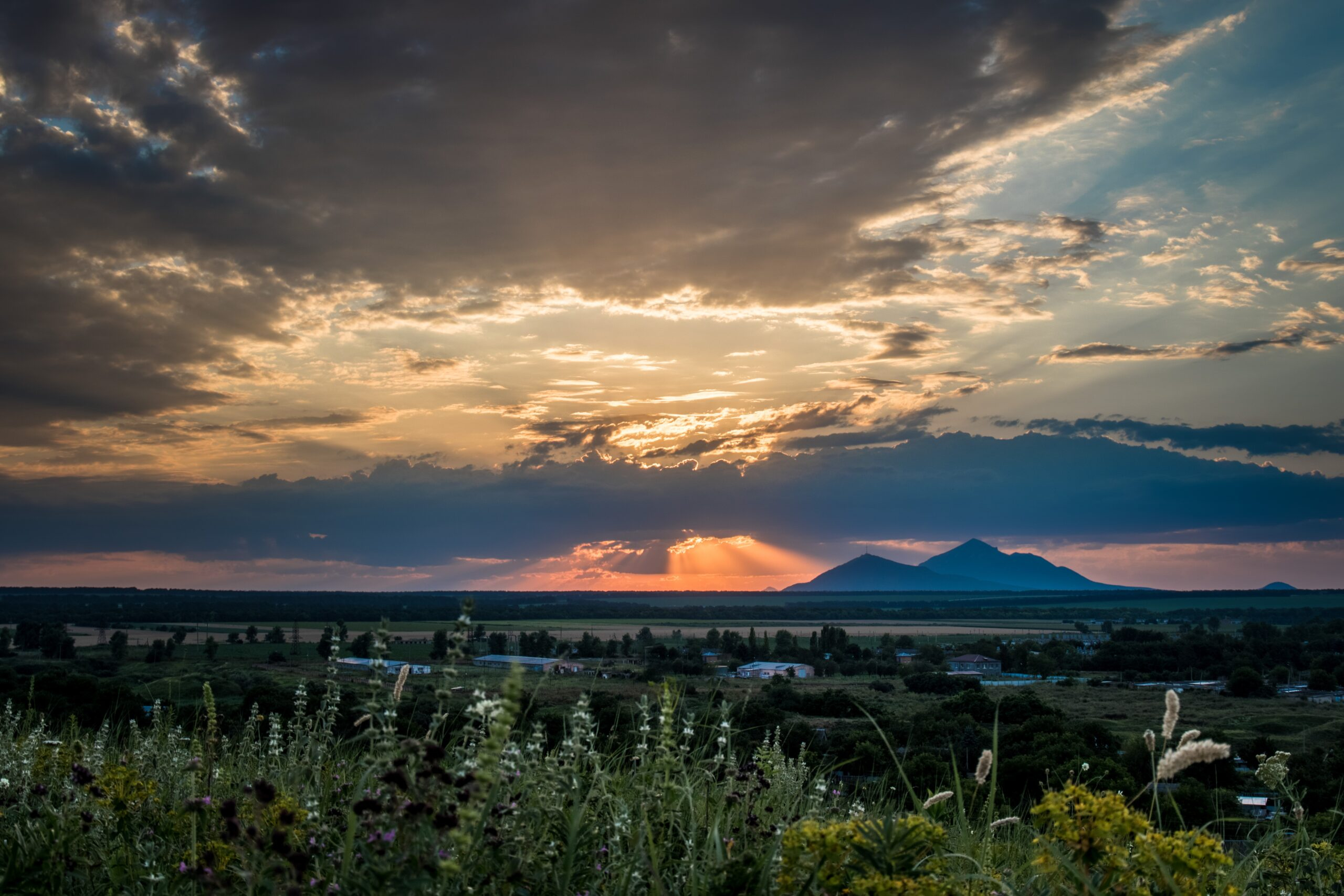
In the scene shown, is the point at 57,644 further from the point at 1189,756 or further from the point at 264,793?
the point at 1189,756

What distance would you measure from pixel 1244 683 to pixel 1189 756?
122730mm

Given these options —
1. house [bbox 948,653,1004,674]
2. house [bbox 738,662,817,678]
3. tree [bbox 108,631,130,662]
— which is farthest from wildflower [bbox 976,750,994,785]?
house [bbox 948,653,1004,674]

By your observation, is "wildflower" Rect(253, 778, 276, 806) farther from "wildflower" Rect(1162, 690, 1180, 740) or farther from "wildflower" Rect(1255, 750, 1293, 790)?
"wildflower" Rect(1255, 750, 1293, 790)

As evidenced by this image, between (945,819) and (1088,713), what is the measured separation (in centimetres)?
8031

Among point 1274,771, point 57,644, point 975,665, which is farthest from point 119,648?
point 975,665

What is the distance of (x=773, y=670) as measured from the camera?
121m

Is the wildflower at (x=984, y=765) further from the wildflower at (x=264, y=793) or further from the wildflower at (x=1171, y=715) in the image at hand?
the wildflower at (x=264, y=793)

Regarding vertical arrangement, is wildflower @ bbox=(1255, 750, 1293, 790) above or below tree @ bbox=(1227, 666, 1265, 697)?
above

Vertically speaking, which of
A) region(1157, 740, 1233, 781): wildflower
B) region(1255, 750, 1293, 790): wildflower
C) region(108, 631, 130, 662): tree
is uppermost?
region(1157, 740, 1233, 781): wildflower

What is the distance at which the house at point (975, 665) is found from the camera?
144 meters

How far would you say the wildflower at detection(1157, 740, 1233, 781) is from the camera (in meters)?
3.26

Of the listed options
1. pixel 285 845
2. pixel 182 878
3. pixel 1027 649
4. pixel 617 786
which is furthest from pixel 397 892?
pixel 1027 649

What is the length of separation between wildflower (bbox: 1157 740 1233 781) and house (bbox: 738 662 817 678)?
3905 inches

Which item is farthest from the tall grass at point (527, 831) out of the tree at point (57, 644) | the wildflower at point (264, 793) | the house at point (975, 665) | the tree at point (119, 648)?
the house at point (975, 665)
